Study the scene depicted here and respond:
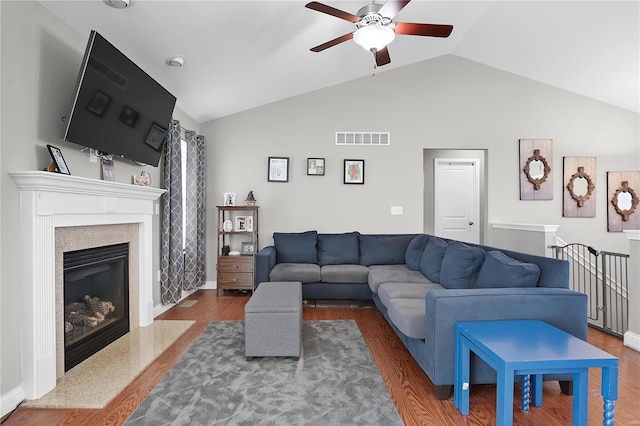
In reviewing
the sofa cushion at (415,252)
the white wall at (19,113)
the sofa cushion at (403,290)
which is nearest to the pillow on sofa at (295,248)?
the sofa cushion at (415,252)

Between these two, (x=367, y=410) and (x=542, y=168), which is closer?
(x=367, y=410)

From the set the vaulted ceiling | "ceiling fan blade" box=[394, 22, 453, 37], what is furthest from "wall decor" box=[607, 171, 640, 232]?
"ceiling fan blade" box=[394, 22, 453, 37]

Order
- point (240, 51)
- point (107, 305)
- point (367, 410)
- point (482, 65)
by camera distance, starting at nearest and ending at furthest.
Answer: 1. point (367, 410)
2. point (107, 305)
3. point (240, 51)
4. point (482, 65)

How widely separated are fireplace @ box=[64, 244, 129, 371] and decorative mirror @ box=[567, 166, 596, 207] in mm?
5910

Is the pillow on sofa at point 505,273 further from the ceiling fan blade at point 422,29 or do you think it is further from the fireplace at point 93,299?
the fireplace at point 93,299

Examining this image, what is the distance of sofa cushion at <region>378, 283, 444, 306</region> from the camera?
9.19 ft

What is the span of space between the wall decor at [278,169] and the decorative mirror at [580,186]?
4.20 m

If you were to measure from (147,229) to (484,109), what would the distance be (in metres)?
4.83

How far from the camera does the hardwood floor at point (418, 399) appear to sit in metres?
1.85

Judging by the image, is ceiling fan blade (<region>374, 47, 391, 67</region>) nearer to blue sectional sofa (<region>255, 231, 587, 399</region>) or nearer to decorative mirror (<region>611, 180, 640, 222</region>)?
blue sectional sofa (<region>255, 231, 587, 399</region>)

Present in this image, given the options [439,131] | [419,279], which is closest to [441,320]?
[419,279]

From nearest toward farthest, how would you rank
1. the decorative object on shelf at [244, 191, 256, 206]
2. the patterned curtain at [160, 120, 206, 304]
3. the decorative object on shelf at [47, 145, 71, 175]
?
the decorative object on shelf at [47, 145, 71, 175]
the patterned curtain at [160, 120, 206, 304]
the decorative object on shelf at [244, 191, 256, 206]

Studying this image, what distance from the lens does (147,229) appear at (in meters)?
3.40

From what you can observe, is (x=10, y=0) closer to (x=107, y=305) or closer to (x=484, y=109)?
(x=107, y=305)
